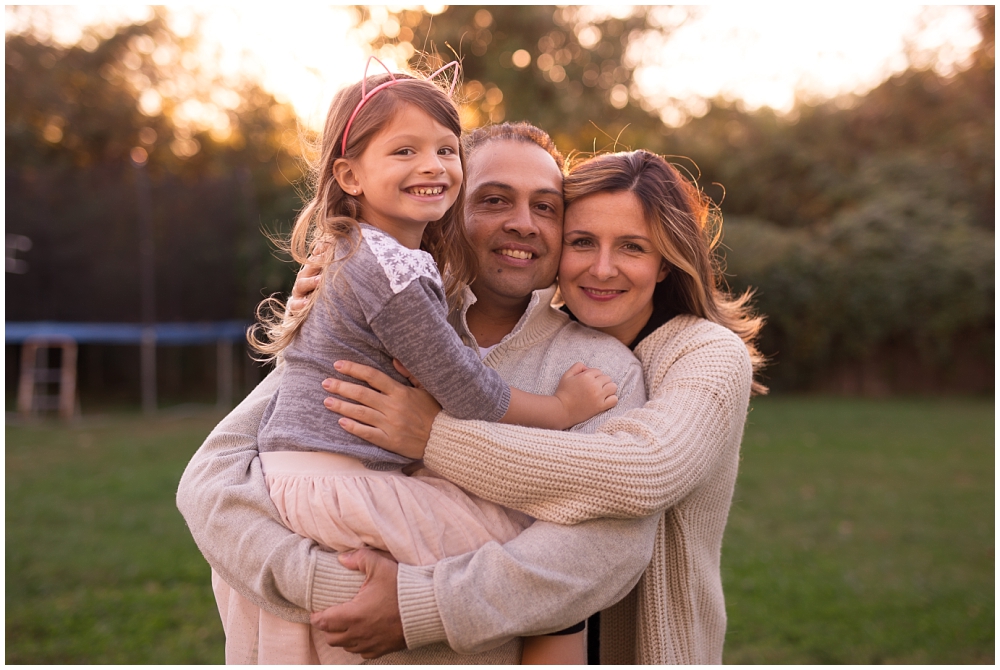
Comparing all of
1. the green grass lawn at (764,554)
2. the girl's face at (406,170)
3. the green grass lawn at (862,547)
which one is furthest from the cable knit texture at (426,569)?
the green grass lawn at (862,547)

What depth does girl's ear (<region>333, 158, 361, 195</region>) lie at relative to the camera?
7.00ft

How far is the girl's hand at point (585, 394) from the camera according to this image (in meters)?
2.07

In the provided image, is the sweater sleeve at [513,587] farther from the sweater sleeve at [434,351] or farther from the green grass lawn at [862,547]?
the green grass lawn at [862,547]

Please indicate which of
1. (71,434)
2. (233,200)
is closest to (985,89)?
(233,200)

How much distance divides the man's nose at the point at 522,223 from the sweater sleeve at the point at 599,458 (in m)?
0.66

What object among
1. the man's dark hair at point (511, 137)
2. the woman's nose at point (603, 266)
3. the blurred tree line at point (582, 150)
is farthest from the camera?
the blurred tree line at point (582, 150)

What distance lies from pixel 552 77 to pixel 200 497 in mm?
15488

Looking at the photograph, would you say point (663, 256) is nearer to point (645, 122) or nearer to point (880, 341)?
point (880, 341)

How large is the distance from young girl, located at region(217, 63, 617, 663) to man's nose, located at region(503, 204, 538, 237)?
11.1 inches

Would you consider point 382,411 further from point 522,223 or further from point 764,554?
point 764,554

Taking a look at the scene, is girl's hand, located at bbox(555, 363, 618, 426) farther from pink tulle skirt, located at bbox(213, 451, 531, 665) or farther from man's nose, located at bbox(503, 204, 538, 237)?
man's nose, located at bbox(503, 204, 538, 237)

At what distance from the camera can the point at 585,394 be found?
2084 mm

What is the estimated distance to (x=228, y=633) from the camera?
2.11m

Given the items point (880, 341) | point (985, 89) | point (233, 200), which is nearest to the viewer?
point (233, 200)
